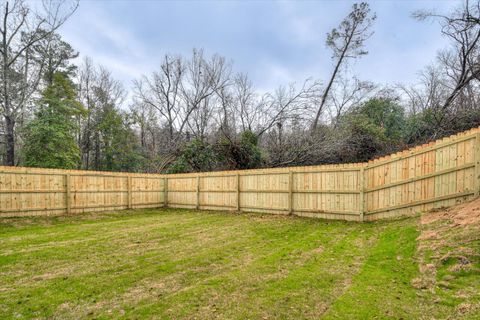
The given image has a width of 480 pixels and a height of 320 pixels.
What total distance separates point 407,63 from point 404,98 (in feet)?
10.1

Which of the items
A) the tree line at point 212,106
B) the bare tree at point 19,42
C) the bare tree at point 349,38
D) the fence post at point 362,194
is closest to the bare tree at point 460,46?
the tree line at point 212,106

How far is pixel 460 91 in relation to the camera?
558 inches

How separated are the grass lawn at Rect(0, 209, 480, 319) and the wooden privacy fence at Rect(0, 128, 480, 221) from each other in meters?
1.04

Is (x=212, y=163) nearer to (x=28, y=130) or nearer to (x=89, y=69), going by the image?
(x=28, y=130)

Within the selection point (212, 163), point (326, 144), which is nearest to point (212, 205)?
point (212, 163)

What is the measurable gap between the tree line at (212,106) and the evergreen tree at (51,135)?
2.6 inches

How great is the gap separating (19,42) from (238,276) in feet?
61.6

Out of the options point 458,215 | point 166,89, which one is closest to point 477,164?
point 458,215

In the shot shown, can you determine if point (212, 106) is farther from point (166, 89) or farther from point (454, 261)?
point (454, 261)

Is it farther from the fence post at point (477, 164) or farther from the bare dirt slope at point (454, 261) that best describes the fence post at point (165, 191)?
the fence post at point (477, 164)

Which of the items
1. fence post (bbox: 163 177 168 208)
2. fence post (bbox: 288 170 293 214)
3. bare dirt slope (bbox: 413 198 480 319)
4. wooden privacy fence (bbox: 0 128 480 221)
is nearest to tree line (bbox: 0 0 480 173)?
fence post (bbox: 163 177 168 208)

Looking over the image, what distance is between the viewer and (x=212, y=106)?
23297 mm

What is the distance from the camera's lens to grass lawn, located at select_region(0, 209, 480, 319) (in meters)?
2.69

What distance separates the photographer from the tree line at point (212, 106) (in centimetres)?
1391
